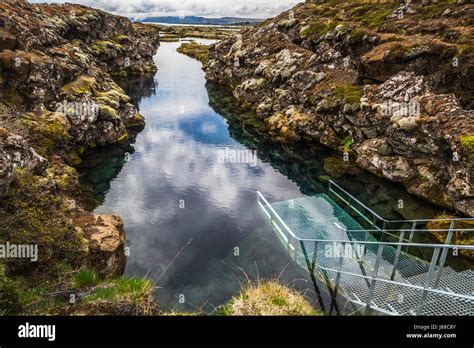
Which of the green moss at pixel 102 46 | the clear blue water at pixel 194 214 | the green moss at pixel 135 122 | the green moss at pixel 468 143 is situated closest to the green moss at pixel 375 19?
the clear blue water at pixel 194 214

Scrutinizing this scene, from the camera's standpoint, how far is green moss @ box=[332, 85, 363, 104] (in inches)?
1585

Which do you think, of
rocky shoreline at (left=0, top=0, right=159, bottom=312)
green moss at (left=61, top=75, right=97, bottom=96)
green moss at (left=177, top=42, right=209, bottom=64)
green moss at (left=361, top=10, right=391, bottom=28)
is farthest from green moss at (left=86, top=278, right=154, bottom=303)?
green moss at (left=177, top=42, right=209, bottom=64)

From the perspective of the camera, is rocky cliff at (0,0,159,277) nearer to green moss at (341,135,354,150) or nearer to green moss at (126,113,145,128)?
green moss at (126,113,145,128)

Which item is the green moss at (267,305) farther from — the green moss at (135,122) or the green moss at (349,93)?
the green moss at (135,122)

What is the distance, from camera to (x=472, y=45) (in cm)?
3406

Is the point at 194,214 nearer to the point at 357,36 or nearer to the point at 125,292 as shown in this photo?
the point at 125,292

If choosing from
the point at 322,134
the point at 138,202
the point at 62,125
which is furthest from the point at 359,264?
the point at 62,125

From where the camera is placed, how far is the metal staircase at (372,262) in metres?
10.4

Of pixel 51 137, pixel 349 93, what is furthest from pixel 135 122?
pixel 349 93

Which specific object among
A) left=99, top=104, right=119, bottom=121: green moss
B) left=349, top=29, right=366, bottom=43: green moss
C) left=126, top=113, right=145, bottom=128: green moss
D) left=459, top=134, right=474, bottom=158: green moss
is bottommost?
left=459, top=134, right=474, bottom=158: green moss

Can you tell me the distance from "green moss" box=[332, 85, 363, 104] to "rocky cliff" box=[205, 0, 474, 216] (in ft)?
0.44

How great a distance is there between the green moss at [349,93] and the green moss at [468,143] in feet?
49.0
